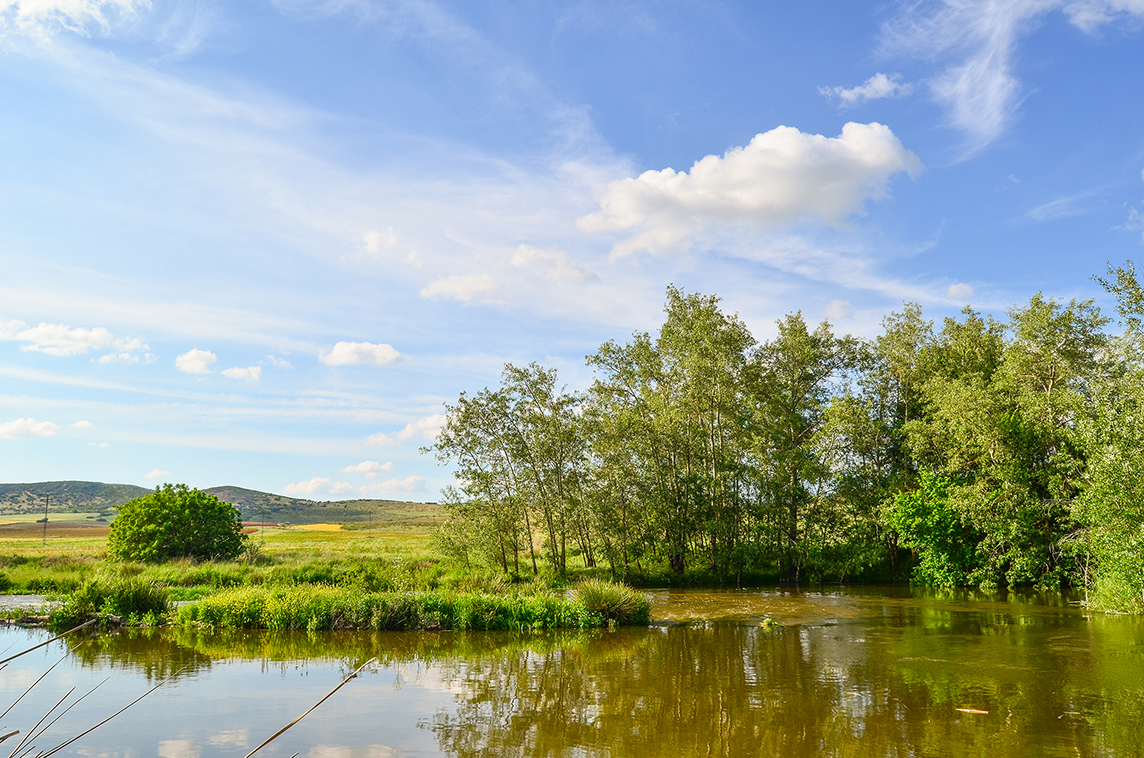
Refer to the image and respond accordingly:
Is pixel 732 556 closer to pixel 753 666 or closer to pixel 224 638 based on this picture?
pixel 753 666

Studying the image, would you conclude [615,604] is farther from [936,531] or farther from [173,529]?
[173,529]

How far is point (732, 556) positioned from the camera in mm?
37344

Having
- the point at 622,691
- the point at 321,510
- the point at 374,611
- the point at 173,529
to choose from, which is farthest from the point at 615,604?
the point at 321,510

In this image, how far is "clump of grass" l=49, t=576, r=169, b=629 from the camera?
1995 centimetres

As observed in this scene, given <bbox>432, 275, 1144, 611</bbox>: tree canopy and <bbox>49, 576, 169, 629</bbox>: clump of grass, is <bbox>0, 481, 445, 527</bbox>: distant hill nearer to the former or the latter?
<bbox>432, 275, 1144, 611</bbox>: tree canopy

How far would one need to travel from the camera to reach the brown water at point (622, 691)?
35.2ft

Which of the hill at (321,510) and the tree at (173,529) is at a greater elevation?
the tree at (173,529)

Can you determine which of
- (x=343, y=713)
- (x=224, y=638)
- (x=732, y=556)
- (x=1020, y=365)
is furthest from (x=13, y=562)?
(x=1020, y=365)

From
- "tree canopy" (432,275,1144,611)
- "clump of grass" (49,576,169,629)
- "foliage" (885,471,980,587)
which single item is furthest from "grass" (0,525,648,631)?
"foliage" (885,471,980,587)

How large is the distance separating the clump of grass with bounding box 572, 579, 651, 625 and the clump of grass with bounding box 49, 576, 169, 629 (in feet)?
41.1

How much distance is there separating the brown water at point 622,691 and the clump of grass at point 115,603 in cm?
111

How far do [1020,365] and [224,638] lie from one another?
33.4 meters

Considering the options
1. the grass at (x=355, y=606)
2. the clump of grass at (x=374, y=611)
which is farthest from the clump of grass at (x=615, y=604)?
the clump of grass at (x=374, y=611)

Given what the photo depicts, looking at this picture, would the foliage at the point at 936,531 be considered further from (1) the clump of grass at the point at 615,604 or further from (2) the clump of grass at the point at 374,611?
(2) the clump of grass at the point at 374,611
